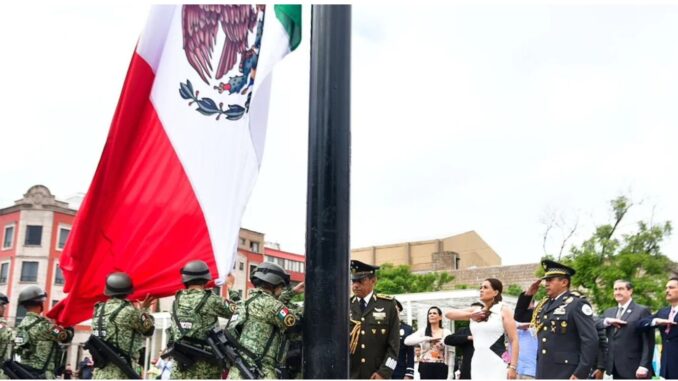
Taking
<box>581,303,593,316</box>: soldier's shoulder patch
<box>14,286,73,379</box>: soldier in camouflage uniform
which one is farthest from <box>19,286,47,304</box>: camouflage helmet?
<box>581,303,593,316</box>: soldier's shoulder patch

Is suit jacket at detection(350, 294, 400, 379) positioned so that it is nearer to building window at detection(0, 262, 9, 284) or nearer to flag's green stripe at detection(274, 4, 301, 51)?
flag's green stripe at detection(274, 4, 301, 51)

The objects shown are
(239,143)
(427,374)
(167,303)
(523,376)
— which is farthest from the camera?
(167,303)

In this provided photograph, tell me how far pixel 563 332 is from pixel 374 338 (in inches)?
73.2

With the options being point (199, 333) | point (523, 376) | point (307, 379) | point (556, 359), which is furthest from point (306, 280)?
point (523, 376)

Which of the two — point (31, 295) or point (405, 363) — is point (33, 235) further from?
point (31, 295)

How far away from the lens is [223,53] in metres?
5.29

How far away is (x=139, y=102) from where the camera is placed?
18.9 feet

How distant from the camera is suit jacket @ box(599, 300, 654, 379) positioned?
357 inches

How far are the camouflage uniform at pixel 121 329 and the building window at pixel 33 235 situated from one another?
152ft

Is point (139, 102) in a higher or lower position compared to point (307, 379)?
higher

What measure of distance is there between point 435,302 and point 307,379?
2466cm

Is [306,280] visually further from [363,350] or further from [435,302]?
[435,302]

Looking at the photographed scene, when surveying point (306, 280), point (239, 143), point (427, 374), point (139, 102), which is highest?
point (139, 102)

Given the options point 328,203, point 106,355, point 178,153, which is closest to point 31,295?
point 106,355
